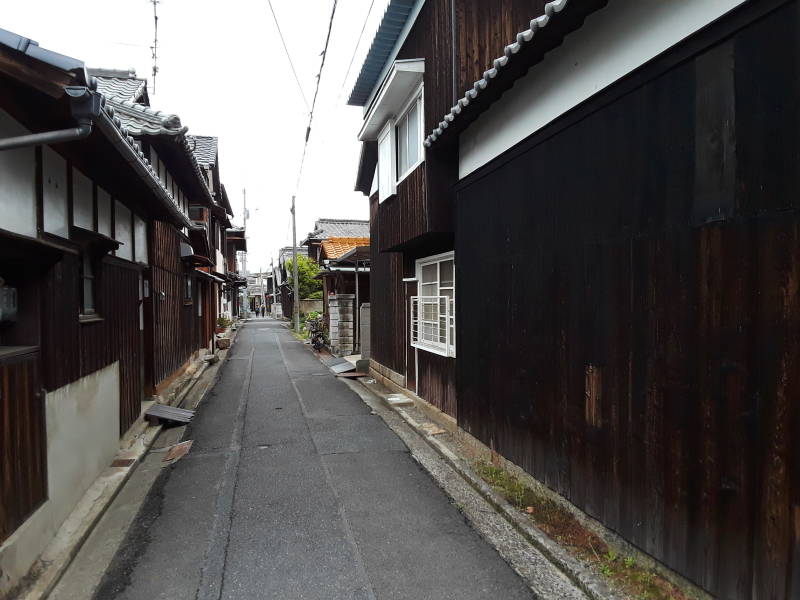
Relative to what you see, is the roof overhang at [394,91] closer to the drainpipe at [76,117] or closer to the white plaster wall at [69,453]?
the drainpipe at [76,117]

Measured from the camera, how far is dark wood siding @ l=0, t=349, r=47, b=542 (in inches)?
132

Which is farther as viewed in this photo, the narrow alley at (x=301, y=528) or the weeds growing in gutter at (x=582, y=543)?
the narrow alley at (x=301, y=528)

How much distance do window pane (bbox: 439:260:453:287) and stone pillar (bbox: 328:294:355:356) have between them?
1005cm

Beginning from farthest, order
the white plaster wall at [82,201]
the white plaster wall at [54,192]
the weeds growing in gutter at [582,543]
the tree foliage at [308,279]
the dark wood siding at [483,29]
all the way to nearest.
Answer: the tree foliage at [308,279]
the white plaster wall at [82,201]
the dark wood siding at [483,29]
the white plaster wall at [54,192]
the weeds growing in gutter at [582,543]

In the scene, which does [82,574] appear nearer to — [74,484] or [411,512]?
[74,484]

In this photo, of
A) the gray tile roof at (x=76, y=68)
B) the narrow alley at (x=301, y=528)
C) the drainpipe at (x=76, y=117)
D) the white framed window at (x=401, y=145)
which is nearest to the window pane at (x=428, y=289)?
the white framed window at (x=401, y=145)

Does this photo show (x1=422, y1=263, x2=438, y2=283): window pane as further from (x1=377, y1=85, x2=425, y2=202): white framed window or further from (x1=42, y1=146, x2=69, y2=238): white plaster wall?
(x1=42, y1=146, x2=69, y2=238): white plaster wall

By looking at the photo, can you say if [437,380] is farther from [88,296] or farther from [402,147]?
[88,296]

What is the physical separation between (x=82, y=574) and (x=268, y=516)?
1564mm

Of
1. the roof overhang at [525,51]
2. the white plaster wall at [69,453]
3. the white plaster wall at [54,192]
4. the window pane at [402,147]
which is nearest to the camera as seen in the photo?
the white plaster wall at [69,453]

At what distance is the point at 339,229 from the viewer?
34.2 metres

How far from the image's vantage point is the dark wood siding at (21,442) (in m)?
3.37

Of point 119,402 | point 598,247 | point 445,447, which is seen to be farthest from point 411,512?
point 119,402

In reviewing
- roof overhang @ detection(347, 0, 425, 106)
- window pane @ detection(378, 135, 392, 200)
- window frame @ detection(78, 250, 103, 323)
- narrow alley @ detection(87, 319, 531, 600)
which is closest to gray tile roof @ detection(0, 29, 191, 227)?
window frame @ detection(78, 250, 103, 323)
